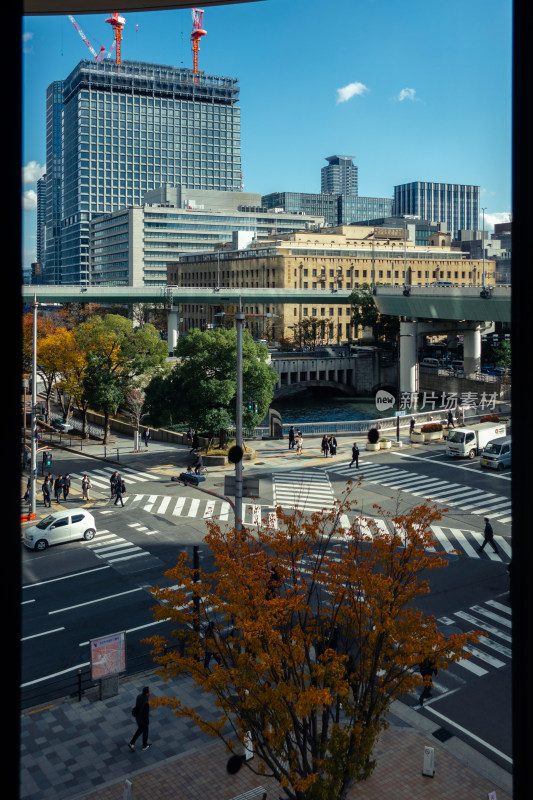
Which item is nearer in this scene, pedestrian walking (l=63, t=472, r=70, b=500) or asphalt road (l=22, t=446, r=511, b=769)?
asphalt road (l=22, t=446, r=511, b=769)

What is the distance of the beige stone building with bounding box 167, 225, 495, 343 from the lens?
128250 millimetres

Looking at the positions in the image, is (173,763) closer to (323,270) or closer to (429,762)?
(429,762)

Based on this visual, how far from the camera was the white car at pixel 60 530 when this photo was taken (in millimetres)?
27219

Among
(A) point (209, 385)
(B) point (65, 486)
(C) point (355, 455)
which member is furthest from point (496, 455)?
(B) point (65, 486)

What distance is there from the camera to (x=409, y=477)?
123 ft

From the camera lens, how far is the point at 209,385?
3984cm

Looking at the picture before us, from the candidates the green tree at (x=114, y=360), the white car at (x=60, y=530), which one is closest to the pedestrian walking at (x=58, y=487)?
the white car at (x=60, y=530)

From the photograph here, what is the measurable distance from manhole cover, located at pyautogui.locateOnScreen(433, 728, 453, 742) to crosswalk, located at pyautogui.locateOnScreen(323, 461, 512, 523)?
52.8 feet

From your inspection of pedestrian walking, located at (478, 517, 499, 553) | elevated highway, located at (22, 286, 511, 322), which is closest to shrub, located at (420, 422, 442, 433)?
elevated highway, located at (22, 286, 511, 322)

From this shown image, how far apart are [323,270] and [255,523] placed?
11563 cm

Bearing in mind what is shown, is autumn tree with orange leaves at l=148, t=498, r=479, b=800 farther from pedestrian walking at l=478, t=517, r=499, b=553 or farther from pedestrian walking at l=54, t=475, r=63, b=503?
pedestrian walking at l=54, t=475, r=63, b=503

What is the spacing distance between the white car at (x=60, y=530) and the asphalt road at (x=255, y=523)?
0.37 meters
